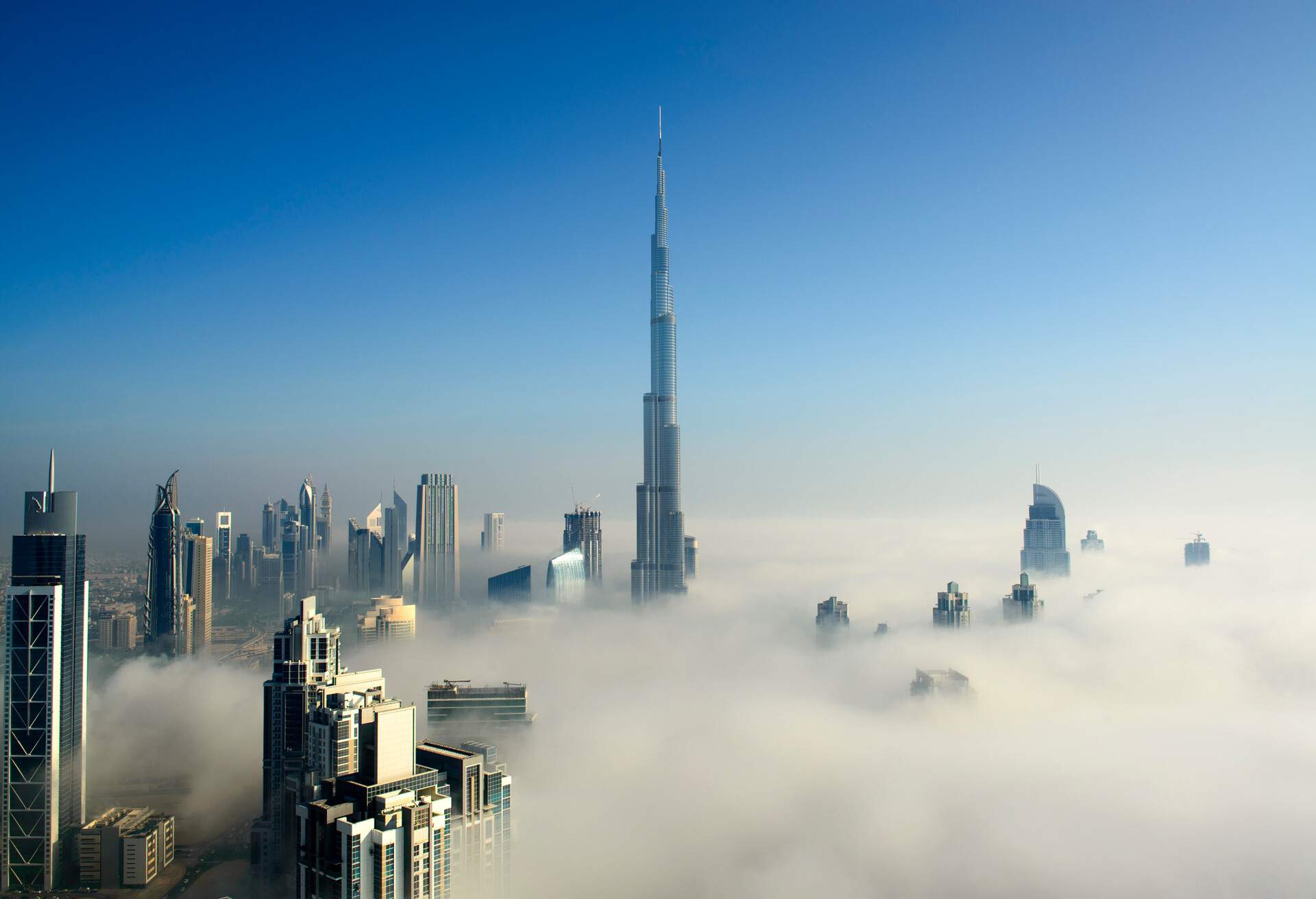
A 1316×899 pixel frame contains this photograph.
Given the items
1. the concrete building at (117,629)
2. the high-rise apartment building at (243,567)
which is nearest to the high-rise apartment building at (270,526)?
the high-rise apartment building at (243,567)

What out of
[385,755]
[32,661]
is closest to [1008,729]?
[385,755]

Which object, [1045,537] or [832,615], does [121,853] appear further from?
[1045,537]

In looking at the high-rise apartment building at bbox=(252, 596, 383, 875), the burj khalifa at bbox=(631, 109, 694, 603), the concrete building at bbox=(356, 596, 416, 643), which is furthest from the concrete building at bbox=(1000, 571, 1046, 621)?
the high-rise apartment building at bbox=(252, 596, 383, 875)

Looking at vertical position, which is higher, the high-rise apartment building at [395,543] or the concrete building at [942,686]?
the high-rise apartment building at [395,543]

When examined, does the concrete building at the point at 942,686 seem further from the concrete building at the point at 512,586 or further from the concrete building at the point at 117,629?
the concrete building at the point at 117,629

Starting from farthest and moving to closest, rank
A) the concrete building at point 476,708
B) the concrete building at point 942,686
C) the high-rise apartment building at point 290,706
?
the concrete building at point 942,686, the concrete building at point 476,708, the high-rise apartment building at point 290,706

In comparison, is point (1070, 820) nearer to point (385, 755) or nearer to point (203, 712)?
point (385, 755)
